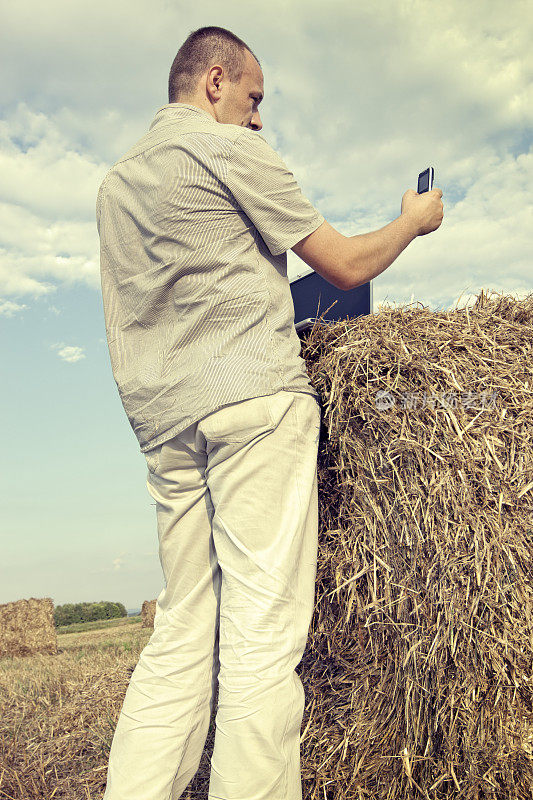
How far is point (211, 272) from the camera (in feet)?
5.23

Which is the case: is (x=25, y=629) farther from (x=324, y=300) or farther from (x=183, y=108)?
(x=183, y=108)

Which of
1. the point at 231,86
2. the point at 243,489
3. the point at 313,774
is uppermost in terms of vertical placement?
the point at 231,86

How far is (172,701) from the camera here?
1700 millimetres

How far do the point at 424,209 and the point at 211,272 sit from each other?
0.72 meters

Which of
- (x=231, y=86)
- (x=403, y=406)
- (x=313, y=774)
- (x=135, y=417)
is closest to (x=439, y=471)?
(x=403, y=406)

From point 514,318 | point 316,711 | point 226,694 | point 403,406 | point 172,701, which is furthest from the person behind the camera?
point 514,318

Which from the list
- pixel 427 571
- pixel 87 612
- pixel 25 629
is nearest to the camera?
pixel 427 571

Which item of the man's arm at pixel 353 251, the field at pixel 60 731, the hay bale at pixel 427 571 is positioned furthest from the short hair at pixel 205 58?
the field at pixel 60 731

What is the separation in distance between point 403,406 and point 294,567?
588 mm

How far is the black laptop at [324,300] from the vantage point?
6.86 feet

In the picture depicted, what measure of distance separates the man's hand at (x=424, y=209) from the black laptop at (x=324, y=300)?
288mm

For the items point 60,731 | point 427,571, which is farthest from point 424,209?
point 60,731

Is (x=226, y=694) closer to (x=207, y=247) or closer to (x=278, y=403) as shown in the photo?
(x=278, y=403)

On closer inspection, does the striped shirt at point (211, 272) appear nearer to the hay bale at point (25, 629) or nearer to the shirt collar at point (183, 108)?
the shirt collar at point (183, 108)
